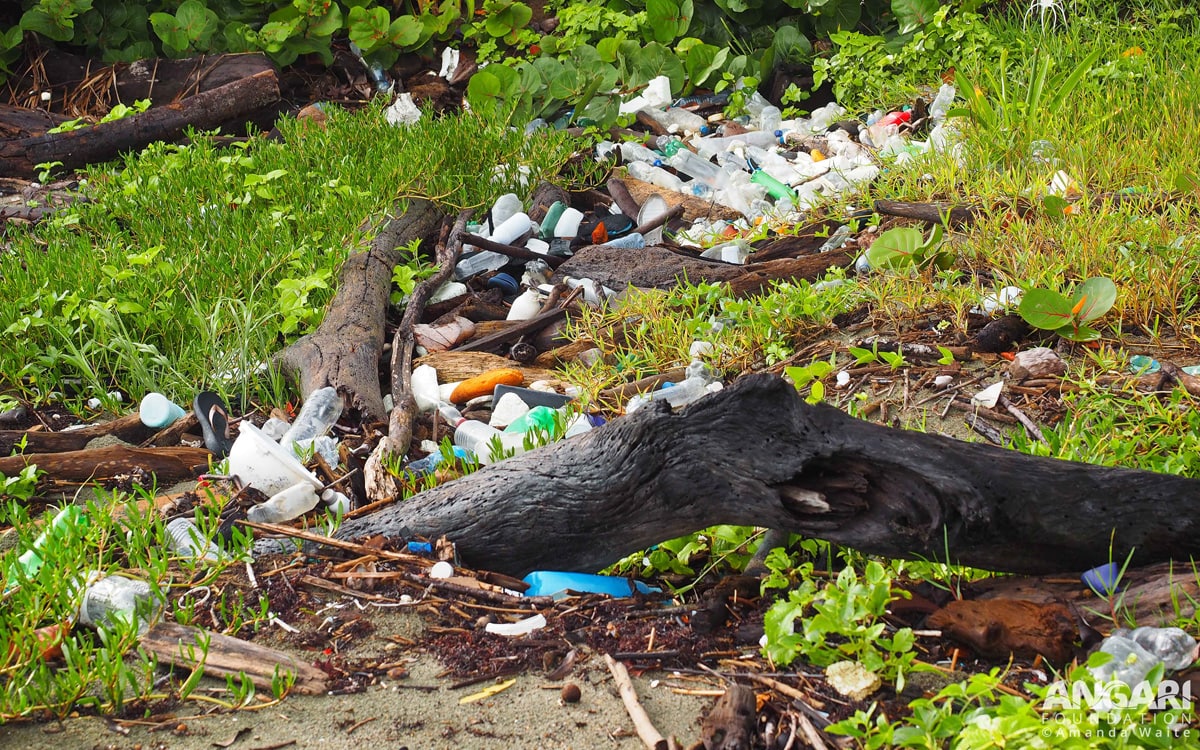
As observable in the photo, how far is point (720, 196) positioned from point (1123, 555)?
10.6 ft

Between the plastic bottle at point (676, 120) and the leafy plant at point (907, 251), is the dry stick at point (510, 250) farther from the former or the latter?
the plastic bottle at point (676, 120)

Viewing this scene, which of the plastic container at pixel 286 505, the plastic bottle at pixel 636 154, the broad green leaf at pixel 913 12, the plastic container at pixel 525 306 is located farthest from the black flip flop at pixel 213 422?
the broad green leaf at pixel 913 12

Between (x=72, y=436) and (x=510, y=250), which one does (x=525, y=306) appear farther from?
(x=72, y=436)

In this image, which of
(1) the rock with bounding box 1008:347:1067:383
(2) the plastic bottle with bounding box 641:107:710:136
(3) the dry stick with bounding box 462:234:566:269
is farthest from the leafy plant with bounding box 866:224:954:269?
(2) the plastic bottle with bounding box 641:107:710:136

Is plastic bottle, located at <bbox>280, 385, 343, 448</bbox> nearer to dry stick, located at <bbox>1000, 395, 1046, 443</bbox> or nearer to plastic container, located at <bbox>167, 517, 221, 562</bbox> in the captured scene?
plastic container, located at <bbox>167, 517, 221, 562</bbox>

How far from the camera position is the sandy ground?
1.61 meters

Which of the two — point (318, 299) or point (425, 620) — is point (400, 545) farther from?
point (318, 299)

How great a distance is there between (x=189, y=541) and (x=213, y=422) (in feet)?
2.82

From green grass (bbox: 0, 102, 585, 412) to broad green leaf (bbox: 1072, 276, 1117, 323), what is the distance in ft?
8.20

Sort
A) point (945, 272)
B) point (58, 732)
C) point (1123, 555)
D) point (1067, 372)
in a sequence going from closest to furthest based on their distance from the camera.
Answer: point (58, 732), point (1123, 555), point (1067, 372), point (945, 272)

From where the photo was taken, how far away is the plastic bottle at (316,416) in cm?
292

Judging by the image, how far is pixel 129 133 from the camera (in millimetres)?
5781

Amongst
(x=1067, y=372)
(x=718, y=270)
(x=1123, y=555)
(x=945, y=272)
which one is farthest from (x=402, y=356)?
(x=1123, y=555)

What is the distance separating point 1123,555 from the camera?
1.93 m
